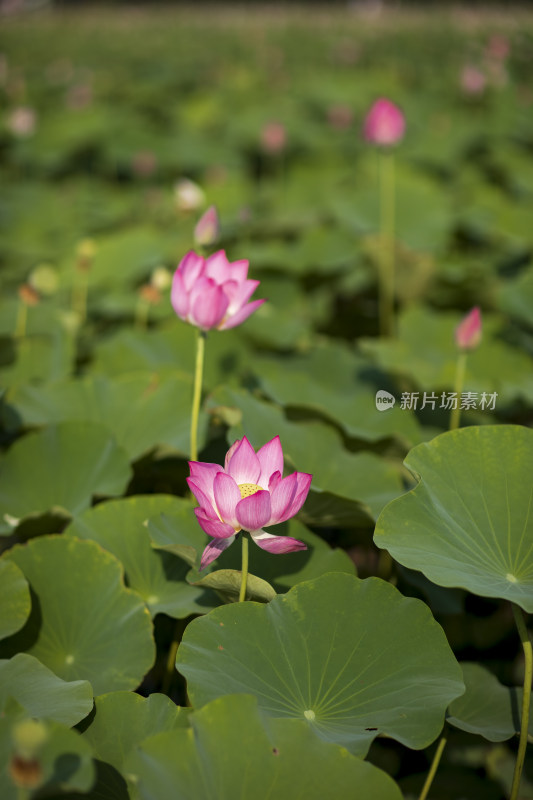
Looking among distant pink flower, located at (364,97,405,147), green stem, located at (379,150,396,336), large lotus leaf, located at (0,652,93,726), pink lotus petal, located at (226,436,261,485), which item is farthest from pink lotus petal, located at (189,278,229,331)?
distant pink flower, located at (364,97,405,147)

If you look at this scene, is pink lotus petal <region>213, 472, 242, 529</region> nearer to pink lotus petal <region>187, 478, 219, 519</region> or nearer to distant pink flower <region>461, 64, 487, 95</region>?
pink lotus petal <region>187, 478, 219, 519</region>

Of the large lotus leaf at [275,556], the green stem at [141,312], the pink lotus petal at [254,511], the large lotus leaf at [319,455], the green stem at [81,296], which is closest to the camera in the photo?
the pink lotus petal at [254,511]

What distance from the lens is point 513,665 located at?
152cm

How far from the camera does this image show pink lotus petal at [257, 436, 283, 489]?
3.11ft

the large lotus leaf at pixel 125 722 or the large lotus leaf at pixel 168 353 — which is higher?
the large lotus leaf at pixel 168 353

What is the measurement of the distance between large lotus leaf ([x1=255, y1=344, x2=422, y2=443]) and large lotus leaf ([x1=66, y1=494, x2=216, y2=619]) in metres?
0.37

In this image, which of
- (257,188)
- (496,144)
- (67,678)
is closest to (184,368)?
(67,678)

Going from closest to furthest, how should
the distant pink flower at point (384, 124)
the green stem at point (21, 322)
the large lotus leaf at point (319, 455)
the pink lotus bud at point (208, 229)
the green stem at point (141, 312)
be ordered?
the large lotus leaf at point (319, 455) < the pink lotus bud at point (208, 229) < the green stem at point (21, 322) < the green stem at point (141, 312) < the distant pink flower at point (384, 124)

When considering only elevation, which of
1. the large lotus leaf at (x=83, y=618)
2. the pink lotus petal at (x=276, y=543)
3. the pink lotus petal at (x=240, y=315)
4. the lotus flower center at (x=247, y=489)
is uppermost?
the pink lotus petal at (x=240, y=315)

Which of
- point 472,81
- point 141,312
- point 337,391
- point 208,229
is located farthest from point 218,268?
point 472,81

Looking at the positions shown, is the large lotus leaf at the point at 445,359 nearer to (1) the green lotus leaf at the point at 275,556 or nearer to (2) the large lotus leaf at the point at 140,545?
(1) the green lotus leaf at the point at 275,556

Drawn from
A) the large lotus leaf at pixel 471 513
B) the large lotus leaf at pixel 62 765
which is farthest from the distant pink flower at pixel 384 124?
the large lotus leaf at pixel 62 765

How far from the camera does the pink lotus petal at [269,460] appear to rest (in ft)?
3.11

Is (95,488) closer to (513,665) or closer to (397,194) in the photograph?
(513,665)
